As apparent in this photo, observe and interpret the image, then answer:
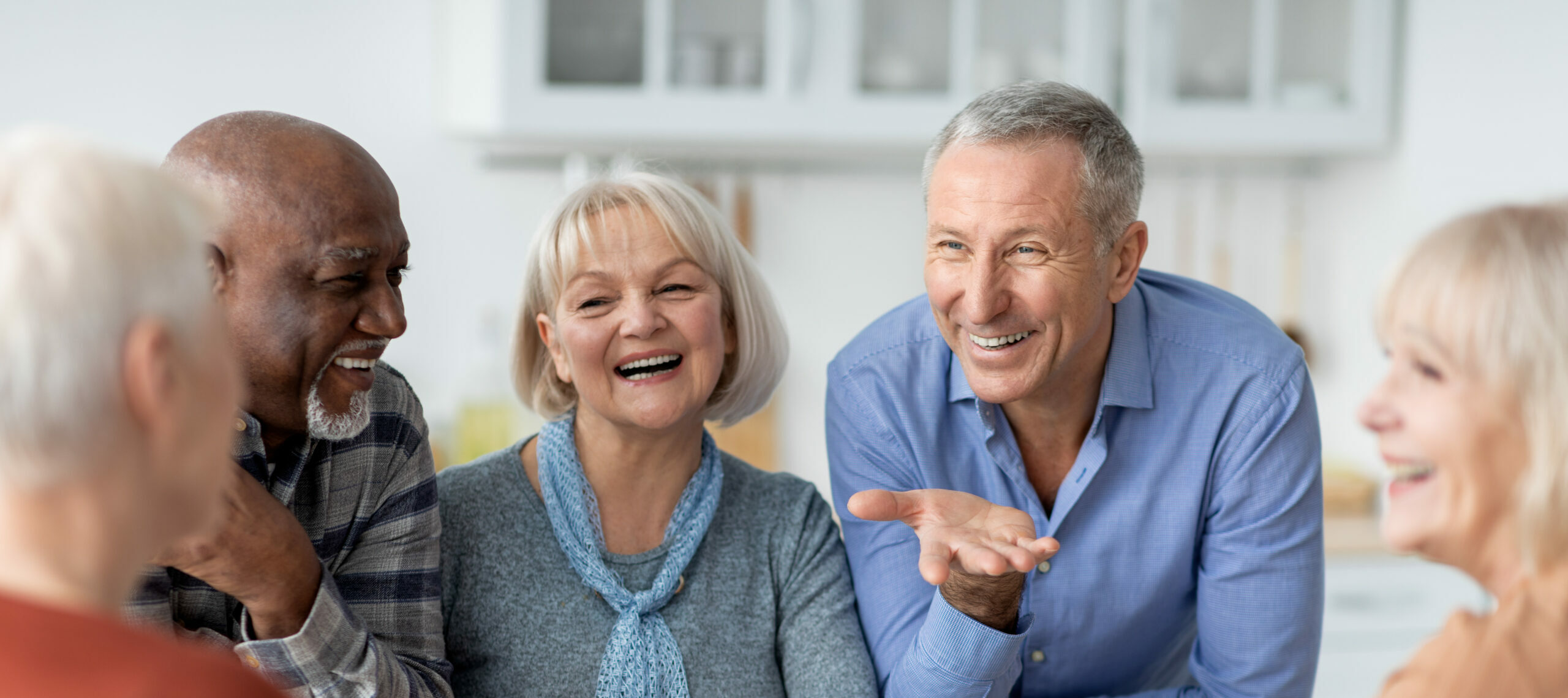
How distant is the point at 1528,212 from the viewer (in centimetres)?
90

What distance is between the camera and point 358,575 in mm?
1362

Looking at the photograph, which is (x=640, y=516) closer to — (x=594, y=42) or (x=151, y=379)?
(x=151, y=379)

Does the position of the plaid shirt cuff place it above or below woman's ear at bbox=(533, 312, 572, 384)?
below

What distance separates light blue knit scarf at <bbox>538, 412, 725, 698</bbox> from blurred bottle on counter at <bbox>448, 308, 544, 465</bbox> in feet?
4.51

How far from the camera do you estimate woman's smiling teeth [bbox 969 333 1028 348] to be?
4.98ft

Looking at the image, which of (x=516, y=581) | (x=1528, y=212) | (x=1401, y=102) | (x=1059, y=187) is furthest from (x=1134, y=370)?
(x=1401, y=102)

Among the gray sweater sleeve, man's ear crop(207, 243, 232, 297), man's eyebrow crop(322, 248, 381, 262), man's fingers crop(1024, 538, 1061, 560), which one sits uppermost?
man's eyebrow crop(322, 248, 381, 262)

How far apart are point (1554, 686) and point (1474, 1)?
264cm

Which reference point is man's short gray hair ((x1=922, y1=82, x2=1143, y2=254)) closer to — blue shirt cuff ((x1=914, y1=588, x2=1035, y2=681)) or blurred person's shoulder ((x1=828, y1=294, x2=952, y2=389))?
blurred person's shoulder ((x1=828, y1=294, x2=952, y2=389))

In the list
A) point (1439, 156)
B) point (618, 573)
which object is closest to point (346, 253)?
point (618, 573)

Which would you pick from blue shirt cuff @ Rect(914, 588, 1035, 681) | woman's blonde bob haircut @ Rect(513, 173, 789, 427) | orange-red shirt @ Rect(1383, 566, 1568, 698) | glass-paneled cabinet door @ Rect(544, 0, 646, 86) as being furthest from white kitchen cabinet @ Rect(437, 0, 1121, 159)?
orange-red shirt @ Rect(1383, 566, 1568, 698)

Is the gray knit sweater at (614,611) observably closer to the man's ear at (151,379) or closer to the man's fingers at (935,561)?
the man's fingers at (935,561)

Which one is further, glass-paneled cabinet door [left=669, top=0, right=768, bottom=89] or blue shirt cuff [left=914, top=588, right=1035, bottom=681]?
glass-paneled cabinet door [left=669, top=0, right=768, bottom=89]

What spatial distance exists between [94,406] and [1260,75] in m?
3.01
